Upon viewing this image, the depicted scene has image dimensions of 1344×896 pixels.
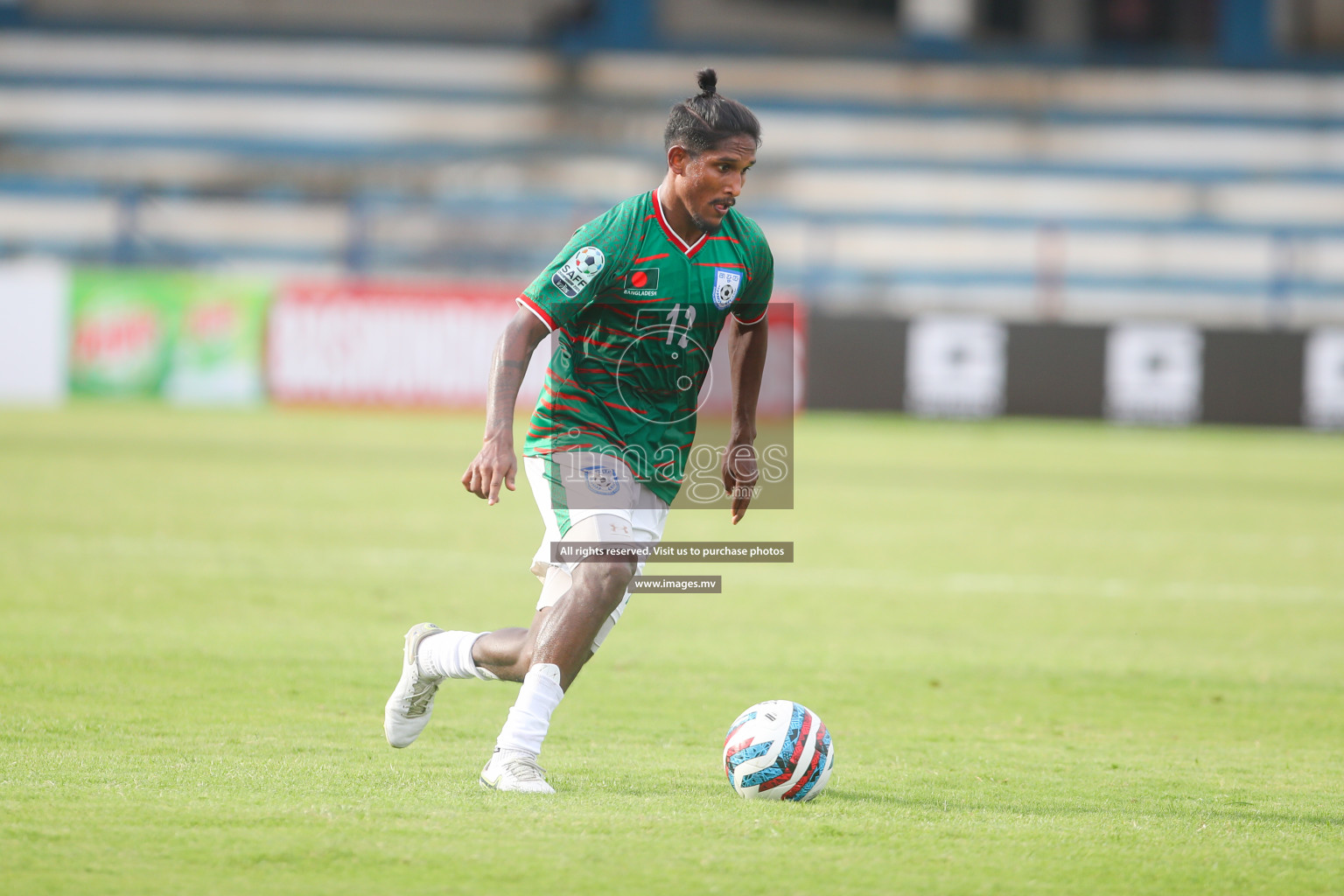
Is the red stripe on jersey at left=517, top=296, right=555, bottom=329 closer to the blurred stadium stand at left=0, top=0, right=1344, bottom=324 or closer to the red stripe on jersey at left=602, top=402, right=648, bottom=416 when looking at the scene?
the red stripe on jersey at left=602, top=402, right=648, bottom=416

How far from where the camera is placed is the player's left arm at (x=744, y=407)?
4938mm

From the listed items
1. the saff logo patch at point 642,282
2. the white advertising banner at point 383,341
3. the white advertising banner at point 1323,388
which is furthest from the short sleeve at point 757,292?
the white advertising banner at point 1323,388

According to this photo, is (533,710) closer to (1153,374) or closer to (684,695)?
(684,695)

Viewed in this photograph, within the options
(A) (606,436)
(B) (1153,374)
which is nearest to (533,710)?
(A) (606,436)

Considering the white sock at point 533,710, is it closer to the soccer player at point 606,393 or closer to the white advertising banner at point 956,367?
the soccer player at point 606,393

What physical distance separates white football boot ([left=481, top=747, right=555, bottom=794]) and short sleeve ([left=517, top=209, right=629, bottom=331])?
120cm

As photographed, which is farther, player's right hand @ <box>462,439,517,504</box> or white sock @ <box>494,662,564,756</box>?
white sock @ <box>494,662,564,756</box>

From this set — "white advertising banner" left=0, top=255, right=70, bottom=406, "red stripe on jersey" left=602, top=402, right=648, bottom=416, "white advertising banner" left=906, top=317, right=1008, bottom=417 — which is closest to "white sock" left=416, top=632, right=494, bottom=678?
"red stripe on jersey" left=602, top=402, right=648, bottom=416

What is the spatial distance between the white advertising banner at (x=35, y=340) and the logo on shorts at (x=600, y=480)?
1510 cm

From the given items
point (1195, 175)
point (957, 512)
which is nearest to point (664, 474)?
point (957, 512)

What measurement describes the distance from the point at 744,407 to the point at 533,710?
1291mm

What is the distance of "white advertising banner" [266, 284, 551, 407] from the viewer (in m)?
18.1

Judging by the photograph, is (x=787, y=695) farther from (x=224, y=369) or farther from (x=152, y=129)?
(x=152, y=129)

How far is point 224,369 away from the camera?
1819 centimetres
